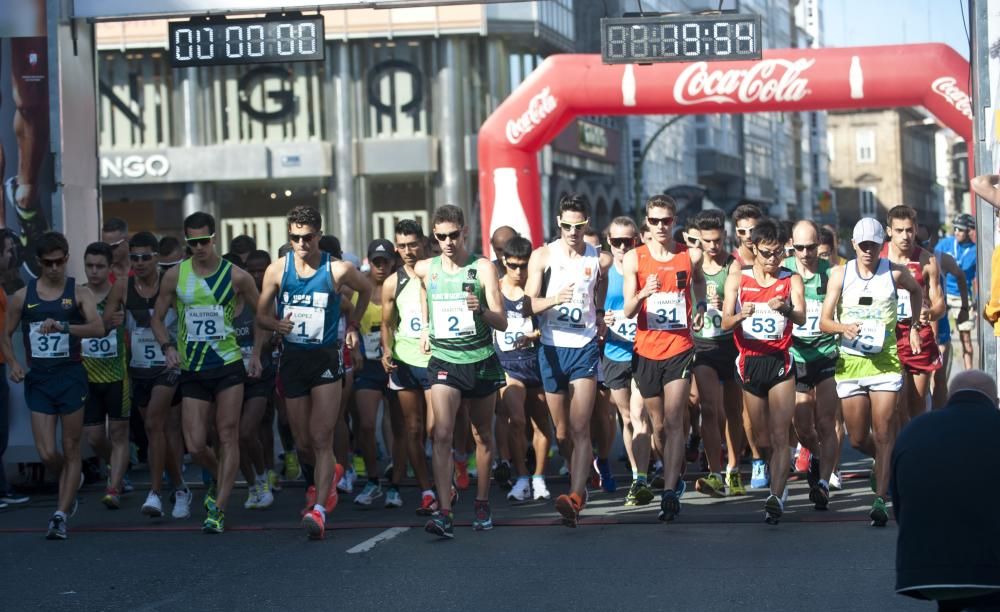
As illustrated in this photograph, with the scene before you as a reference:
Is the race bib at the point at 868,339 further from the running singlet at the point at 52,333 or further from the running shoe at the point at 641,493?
the running singlet at the point at 52,333

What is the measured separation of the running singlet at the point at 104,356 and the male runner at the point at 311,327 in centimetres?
173

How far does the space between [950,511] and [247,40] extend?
1056 centimetres

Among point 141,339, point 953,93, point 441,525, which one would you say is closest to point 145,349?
point 141,339

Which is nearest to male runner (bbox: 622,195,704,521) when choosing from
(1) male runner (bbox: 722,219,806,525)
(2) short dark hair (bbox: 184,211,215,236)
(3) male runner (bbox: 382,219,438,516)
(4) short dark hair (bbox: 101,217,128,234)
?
(1) male runner (bbox: 722,219,806,525)

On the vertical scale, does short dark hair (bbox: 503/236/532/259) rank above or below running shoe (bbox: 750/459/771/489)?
above

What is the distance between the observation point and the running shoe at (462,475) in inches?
484

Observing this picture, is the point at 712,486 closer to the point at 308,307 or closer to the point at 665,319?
the point at 665,319

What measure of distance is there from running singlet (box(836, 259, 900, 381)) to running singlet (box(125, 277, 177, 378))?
4.79m

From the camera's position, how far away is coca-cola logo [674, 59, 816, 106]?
61.6 ft

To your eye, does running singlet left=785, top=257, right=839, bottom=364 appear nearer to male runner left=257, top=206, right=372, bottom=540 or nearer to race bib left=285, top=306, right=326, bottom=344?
male runner left=257, top=206, right=372, bottom=540

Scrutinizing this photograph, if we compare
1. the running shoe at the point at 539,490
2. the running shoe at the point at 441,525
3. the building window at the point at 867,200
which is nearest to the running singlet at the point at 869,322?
the running shoe at the point at 539,490

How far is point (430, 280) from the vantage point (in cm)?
1029

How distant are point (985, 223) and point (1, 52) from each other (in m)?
8.28

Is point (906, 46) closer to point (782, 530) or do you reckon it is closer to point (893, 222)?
point (893, 222)
